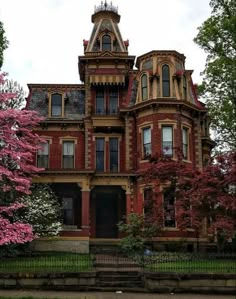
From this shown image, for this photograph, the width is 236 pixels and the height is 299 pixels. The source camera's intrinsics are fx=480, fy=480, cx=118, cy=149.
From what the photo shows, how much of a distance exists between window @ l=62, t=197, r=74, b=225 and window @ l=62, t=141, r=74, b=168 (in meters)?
2.67

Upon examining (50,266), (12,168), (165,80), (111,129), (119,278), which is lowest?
(119,278)

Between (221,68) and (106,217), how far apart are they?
16451 millimetres

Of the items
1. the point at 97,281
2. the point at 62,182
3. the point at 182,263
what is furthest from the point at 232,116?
the point at 62,182

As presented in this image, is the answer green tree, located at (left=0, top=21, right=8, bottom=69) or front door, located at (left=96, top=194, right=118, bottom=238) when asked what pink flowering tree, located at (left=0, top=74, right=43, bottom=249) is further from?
front door, located at (left=96, top=194, right=118, bottom=238)

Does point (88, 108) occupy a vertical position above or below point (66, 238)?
above

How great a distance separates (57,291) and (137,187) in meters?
14.3

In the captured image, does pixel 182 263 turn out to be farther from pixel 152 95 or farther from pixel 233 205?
pixel 152 95

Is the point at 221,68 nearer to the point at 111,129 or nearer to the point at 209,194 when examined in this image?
the point at 209,194

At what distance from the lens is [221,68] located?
74.7 ft

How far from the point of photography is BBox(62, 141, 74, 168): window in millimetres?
36438

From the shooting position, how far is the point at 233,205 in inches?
838

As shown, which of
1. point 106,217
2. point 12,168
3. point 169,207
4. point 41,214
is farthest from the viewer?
point 106,217

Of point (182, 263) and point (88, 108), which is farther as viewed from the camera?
point (88, 108)

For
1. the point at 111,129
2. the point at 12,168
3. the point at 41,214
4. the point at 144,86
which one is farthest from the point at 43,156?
the point at 12,168
